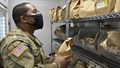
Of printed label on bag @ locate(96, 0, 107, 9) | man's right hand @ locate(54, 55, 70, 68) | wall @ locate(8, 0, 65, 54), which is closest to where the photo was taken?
printed label on bag @ locate(96, 0, 107, 9)

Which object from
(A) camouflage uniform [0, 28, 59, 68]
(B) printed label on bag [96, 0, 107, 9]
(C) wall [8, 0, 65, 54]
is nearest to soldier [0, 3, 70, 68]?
(A) camouflage uniform [0, 28, 59, 68]

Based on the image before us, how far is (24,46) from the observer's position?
5.31ft

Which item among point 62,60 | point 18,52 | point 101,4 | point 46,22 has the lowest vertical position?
point 62,60

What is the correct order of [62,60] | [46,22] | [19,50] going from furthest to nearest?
[46,22] → [62,60] → [19,50]

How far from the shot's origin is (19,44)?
1618 millimetres

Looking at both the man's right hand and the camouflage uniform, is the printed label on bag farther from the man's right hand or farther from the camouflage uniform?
the camouflage uniform

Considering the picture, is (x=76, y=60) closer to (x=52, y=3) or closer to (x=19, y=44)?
(x=19, y=44)

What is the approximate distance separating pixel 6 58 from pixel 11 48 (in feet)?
0.37

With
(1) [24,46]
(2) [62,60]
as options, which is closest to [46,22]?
(2) [62,60]

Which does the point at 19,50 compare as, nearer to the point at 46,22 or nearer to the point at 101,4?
the point at 101,4

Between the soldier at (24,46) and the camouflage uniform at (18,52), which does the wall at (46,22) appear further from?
the camouflage uniform at (18,52)

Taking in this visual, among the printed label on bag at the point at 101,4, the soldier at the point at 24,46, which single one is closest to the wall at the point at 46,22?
the soldier at the point at 24,46

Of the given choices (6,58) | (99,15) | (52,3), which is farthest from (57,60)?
(52,3)

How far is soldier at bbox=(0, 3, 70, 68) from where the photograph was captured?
1.59 m
